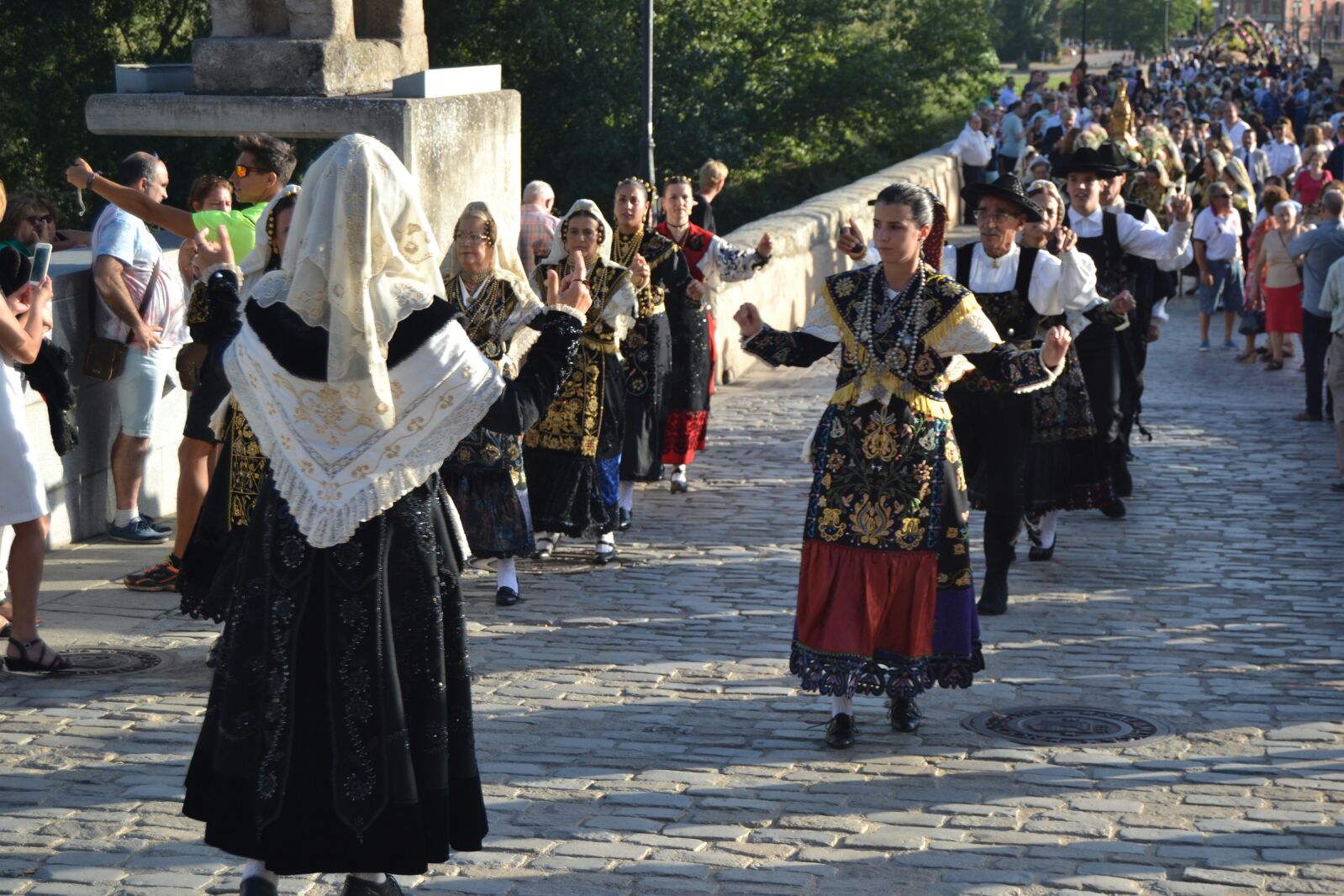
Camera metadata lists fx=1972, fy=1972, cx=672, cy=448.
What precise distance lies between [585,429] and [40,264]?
120 inches

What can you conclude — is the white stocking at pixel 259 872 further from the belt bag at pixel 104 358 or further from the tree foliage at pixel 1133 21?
the tree foliage at pixel 1133 21

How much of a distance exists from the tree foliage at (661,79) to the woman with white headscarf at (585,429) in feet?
46.0

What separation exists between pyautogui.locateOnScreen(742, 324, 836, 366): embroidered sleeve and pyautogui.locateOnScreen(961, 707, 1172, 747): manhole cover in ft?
4.63

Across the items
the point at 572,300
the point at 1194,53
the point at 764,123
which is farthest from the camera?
the point at 1194,53

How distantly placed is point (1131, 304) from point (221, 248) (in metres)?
4.23

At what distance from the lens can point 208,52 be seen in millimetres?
10508

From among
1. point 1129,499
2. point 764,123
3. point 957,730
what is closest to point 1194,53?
point 764,123

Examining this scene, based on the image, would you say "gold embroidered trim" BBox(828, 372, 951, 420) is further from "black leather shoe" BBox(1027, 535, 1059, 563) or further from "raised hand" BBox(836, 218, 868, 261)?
"black leather shoe" BBox(1027, 535, 1059, 563)

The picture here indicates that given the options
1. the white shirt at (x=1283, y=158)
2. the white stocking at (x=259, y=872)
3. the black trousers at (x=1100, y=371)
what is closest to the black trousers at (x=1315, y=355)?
the black trousers at (x=1100, y=371)

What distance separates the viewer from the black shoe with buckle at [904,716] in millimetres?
6793

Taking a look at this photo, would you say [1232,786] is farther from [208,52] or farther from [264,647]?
[208,52]

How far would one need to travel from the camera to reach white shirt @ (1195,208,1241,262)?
1819 cm

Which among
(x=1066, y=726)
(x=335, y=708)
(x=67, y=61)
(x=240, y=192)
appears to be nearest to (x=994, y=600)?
(x=1066, y=726)

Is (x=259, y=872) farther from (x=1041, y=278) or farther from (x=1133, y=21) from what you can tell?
(x=1133, y=21)
